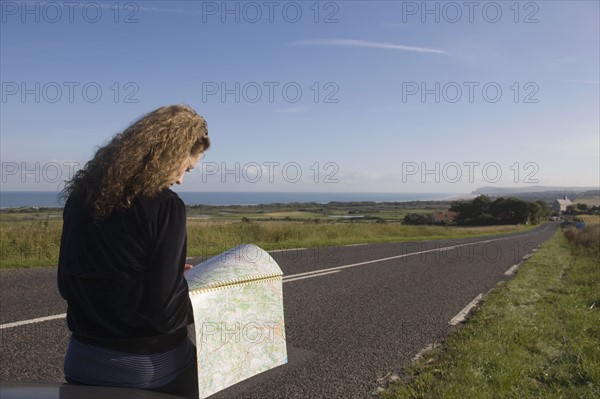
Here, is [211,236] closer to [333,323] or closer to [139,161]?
[333,323]

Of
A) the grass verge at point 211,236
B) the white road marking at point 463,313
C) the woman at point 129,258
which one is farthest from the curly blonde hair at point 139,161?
the grass verge at point 211,236

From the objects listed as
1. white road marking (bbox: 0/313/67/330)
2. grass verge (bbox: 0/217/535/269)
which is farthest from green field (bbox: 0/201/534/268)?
white road marking (bbox: 0/313/67/330)

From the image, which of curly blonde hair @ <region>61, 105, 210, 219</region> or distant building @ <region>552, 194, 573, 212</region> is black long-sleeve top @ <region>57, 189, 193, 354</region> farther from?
distant building @ <region>552, 194, 573, 212</region>

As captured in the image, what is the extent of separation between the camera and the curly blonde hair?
1.93m

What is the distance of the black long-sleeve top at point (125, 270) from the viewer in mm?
1924

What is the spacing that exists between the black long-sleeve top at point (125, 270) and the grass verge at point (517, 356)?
252cm

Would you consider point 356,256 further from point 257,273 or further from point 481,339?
point 257,273

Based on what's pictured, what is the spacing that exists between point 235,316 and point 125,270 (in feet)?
1.96

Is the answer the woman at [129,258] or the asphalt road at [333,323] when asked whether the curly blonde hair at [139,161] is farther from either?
the asphalt road at [333,323]

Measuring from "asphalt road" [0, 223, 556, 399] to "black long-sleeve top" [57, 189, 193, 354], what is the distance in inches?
84.9

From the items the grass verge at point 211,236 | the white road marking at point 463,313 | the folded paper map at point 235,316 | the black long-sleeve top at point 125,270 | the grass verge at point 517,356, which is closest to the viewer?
the black long-sleeve top at point 125,270

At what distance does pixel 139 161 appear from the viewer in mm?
2008

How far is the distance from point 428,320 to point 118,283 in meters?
5.39

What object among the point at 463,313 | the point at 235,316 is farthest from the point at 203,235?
the point at 235,316
